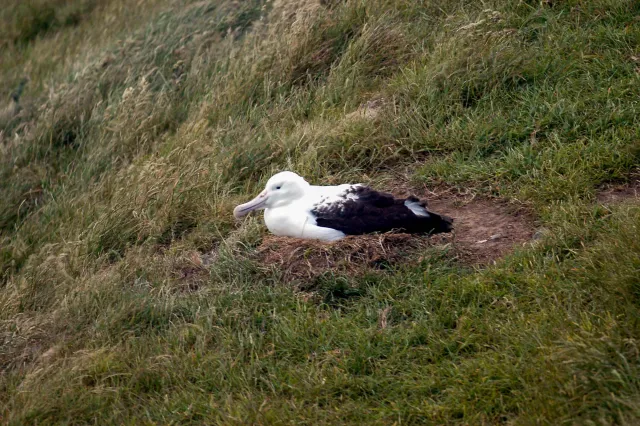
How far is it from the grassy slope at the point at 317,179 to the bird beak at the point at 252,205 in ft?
0.49

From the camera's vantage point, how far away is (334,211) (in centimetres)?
525

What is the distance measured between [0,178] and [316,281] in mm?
4135

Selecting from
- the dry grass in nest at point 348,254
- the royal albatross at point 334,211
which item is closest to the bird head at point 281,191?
the royal albatross at point 334,211

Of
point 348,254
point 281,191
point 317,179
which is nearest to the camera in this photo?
point 348,254

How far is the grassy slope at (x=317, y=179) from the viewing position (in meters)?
4.03

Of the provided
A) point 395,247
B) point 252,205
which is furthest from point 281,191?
point 395,247

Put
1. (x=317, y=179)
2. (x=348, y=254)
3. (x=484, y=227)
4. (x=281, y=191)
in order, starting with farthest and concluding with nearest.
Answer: (x=317, y=179) → (x=281, y=191) → (x=484, y=227) → (x=348, y=254)

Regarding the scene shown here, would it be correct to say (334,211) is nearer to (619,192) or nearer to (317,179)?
(317,179)

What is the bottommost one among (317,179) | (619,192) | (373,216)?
(317,179)

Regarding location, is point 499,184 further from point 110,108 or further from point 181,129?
point 110,108

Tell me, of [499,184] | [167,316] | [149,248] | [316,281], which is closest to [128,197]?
[149,248]

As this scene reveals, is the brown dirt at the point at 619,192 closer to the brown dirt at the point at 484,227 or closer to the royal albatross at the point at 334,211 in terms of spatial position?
the brown dirt at the point at 484,227

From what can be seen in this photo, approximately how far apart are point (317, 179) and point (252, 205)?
77 cm

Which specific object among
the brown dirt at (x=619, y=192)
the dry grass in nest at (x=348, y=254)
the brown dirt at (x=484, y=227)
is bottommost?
the brown dirt at (x=484, y=227)
